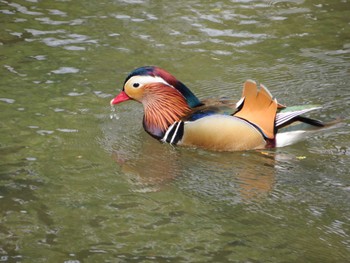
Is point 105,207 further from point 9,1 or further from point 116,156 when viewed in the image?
point 9,1

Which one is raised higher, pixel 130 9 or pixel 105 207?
pixel 130 9

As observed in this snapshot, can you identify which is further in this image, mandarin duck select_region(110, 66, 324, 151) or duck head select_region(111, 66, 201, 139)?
duck head select_region(111, 66, 201, 139)

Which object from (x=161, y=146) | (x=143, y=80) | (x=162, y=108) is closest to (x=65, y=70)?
(x=143, y=80)

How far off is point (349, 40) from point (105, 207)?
4805mm

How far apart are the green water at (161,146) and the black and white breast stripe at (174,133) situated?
0.50 feet

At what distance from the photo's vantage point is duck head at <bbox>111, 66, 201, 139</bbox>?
7824mm

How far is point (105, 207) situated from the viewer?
634 cm

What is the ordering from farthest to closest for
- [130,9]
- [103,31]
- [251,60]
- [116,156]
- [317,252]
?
1. [130,9]
2. [103,31]
3. [251,60]
4. [116,156]
5. [317,252]

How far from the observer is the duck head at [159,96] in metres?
7.82

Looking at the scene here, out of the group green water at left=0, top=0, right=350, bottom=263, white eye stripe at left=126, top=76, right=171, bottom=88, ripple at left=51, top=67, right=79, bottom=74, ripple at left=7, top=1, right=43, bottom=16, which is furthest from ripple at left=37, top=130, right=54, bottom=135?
ripple at left=7, top=1, right=43, bottom=16

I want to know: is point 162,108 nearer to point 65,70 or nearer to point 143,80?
point 143,80

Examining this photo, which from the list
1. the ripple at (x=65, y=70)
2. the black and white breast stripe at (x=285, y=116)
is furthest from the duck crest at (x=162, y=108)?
the ripple at (x=65, y=70)

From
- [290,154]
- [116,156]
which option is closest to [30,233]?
[116,156]

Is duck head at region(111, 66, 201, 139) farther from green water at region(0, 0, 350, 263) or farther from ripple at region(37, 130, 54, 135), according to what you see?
ripple at region(37, 130, 54, 135)
